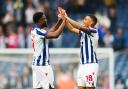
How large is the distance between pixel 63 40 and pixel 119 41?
1.83 metres

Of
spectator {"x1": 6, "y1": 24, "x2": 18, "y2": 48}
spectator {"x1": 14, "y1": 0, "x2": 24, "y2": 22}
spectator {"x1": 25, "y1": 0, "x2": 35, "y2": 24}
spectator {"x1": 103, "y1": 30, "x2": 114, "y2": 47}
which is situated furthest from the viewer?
spectator {"x1": 14, "y1": 0, "x2": 24, "y2": 22}

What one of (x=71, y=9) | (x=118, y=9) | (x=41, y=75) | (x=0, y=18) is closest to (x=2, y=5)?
(x=0, y=18)

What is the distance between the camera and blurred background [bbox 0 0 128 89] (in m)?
20.4

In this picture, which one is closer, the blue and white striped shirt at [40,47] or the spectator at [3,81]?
the blue and white striped shirt at [40,47]

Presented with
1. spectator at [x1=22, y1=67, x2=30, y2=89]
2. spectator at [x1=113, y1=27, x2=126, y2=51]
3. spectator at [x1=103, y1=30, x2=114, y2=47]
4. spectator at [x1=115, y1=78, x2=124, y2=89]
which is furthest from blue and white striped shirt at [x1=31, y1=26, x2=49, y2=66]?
spectator at [x1=103, y1=30, x2=114, y2=47]

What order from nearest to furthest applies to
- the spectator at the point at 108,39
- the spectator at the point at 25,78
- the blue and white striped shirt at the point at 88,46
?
the blue and white striped shirt at the point at 88,46, the spectator at the point at 25,78, the spectator at the point at 108,39

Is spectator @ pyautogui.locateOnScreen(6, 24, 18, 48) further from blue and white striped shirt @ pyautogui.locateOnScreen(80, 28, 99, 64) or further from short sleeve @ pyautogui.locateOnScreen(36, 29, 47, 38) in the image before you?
short sleeve @ pyautogui.locateOnScreen(36, 29, 47, 38)

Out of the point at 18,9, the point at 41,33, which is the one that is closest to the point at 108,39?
the point at 18,9

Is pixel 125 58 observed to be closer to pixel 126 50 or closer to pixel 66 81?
pixel 126 50

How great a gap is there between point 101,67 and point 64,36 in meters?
2.78

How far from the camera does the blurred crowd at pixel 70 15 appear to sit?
22516 mm

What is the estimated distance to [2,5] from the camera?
2447 centimetres

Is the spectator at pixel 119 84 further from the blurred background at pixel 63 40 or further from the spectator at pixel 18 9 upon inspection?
the spectator at pixel 18 9

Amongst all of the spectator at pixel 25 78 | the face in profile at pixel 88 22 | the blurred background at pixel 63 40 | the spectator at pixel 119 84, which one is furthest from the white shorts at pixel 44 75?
the spectator at pixel 119 84
